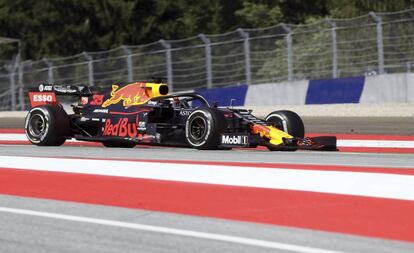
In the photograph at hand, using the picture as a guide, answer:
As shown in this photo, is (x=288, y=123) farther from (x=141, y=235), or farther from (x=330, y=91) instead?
(x=330, y=91)

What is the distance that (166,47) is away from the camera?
23000 millimetres

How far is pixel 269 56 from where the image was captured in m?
A: 21.1

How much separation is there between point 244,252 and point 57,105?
735 cm

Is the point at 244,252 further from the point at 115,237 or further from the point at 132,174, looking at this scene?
the point at 132,174

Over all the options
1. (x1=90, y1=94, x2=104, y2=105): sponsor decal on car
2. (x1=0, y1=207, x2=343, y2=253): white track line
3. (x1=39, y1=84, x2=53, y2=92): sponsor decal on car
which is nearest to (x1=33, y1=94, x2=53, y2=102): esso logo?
(x1=39, y1=84, x2=53, y2=92): sponsor decal on car

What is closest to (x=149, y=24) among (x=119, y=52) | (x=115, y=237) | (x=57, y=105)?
(x=119, y=52)

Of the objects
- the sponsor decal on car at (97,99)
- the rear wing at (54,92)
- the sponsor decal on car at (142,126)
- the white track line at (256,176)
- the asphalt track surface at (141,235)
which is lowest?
the asphalt track surface at (141,235)

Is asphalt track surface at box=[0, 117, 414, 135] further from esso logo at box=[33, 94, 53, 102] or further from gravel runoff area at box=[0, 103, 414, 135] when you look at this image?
esso logo at box=[33, 94, 53, 102]

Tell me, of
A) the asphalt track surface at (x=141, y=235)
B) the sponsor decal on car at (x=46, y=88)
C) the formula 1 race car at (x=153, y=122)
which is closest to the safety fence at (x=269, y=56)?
the formula 1 race car at (x=153, y=122)

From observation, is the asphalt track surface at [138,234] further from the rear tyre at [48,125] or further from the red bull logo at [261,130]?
the rear tyre at [48,125]

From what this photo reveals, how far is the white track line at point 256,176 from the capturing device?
638 centimetres

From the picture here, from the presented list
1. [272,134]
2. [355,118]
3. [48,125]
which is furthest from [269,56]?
[272,134]

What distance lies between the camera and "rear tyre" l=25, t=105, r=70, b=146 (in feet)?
35.8

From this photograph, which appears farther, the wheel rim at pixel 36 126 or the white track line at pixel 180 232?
the wheel rim at pixel 36 126
